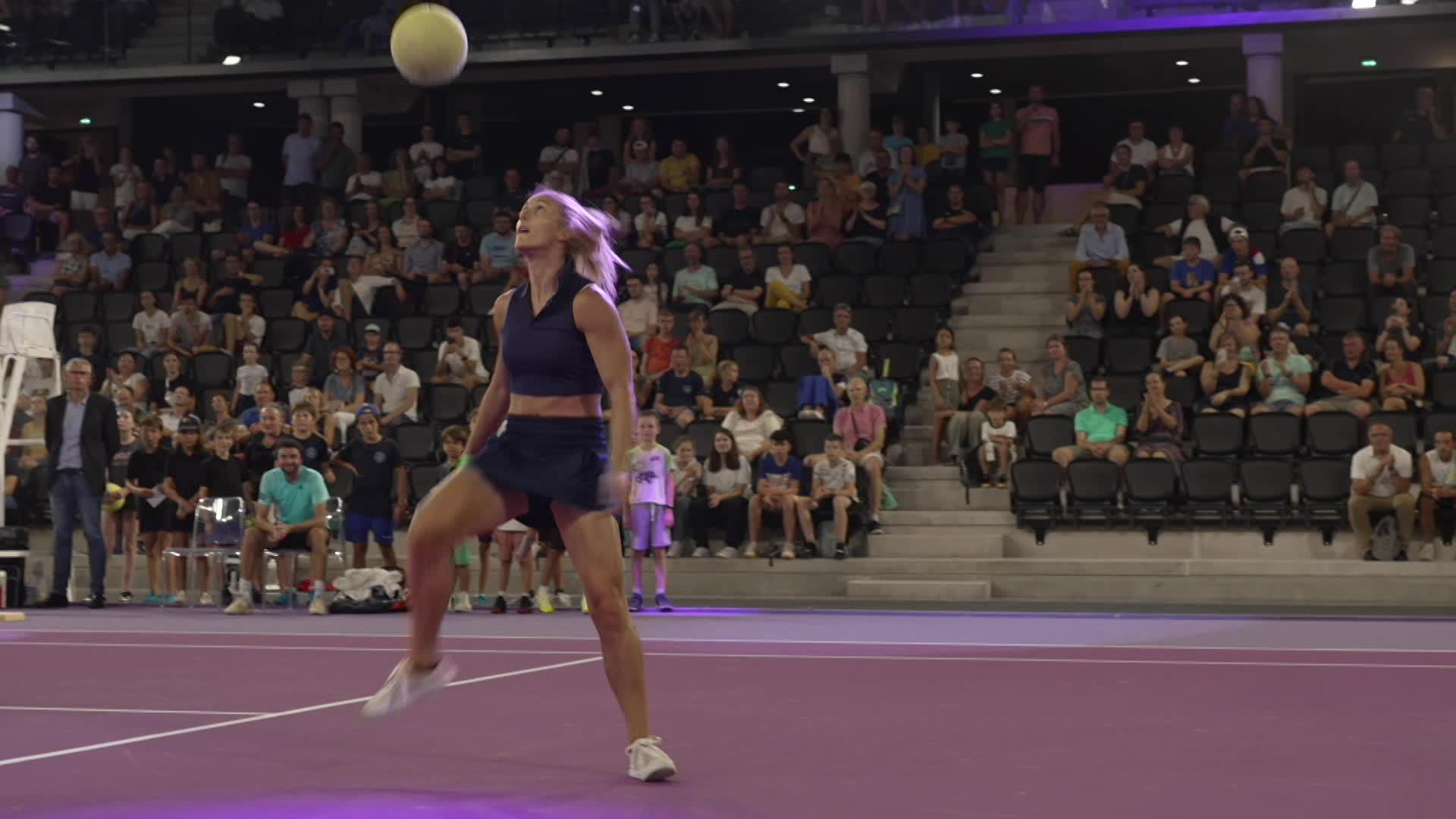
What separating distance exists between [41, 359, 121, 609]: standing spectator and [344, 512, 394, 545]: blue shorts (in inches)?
85.8

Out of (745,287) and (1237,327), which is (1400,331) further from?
(745,287)

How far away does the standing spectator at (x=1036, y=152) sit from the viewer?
24.1 m

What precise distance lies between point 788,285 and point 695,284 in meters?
1.15

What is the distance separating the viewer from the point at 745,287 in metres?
21.5

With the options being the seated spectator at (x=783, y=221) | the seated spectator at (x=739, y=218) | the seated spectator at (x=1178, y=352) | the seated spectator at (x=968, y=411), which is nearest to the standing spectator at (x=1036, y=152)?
the seated spectator at (x=783, y=221)

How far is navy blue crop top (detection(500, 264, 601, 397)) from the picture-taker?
603 cm

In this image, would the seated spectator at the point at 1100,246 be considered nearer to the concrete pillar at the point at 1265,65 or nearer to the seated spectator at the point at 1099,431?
the seated spectator at the point at 1099,431

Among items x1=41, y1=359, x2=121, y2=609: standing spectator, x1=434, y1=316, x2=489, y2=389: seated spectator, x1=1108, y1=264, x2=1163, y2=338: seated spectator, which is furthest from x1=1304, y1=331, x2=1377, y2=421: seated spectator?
x1=41, y1=359, x2=121, y2=609: standing spectator

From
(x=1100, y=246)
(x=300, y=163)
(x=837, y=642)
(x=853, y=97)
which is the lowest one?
(x=837, y=642)

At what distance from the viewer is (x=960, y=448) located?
18.8 meters

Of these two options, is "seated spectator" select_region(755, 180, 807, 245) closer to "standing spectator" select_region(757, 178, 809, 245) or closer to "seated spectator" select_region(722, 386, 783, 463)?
"standing spectator" select_region(757, 178, 809, 245)

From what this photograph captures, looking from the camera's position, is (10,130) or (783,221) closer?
(783,221)

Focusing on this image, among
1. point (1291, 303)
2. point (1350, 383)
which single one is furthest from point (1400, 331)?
point (1291, 303)

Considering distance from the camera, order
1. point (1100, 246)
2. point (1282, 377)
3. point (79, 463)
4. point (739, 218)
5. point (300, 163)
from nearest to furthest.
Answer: point (79, 463) < point (1282, 377) < point (1100, 246) < point (739, 218) < point (300, 163)
